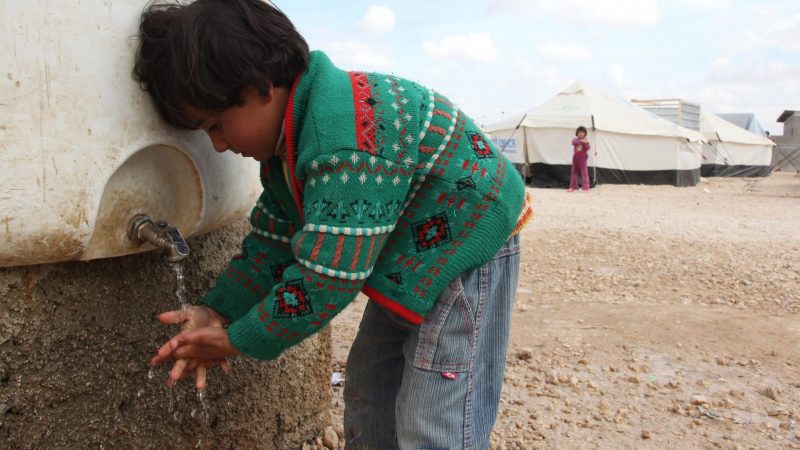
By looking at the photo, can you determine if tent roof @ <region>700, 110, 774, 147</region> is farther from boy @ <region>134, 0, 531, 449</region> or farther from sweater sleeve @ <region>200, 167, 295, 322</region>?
sweater sleeve @ <region>200, 167, 295, 322</region>

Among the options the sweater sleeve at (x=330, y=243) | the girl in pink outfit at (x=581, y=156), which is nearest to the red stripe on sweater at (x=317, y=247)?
the sweater sleeve at (x=330, y=243)

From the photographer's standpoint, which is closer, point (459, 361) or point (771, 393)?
point (459, 361)

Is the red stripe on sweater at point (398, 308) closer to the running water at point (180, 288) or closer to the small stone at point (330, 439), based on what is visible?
the running water at point (180, 288)

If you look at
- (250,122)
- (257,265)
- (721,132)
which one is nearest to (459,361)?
(257,265)

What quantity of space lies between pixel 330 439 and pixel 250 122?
1.35 meters

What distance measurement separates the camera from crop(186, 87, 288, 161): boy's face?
1.45 meters

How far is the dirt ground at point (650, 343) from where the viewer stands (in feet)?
8.78

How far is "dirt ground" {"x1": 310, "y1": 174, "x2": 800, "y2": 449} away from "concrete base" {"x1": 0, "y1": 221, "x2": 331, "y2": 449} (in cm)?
63

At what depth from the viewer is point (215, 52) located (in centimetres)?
133

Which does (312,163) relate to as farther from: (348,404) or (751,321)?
(751,321)

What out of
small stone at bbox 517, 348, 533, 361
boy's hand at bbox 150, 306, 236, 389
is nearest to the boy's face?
boy's hand at bbox 150, 306, 236, 389

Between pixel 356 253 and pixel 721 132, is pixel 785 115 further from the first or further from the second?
pixel 356 253

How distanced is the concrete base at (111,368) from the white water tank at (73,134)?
4.6 inches

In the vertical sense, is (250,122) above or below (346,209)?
above
